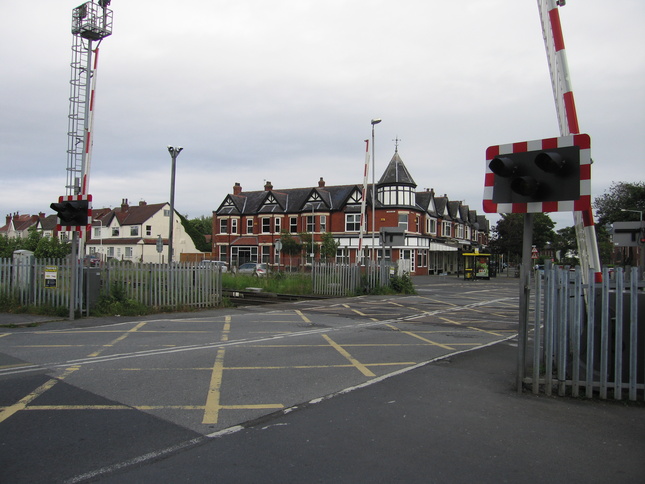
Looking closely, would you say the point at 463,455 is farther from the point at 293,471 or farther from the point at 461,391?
the point at 461,391

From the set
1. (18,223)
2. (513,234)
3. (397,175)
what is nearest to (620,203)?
(513,234)

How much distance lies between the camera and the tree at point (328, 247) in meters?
47.3

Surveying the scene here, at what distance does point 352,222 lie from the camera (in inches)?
2051

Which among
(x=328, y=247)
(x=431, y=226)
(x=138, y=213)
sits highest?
(x=138, y=213)

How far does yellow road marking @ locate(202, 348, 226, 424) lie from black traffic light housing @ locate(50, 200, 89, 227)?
6.49 meters

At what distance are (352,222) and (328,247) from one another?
6043mm

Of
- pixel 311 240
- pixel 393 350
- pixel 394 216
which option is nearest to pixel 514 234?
pixel 394 216

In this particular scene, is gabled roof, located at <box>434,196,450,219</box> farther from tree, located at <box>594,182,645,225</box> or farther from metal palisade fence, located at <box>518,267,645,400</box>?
metal palisade fence, located at <box>518,267,645,400</box>

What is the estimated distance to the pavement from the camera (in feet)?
12.7

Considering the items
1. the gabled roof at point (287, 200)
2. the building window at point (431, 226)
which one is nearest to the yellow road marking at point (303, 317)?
the gabled roof at point (287, 200)

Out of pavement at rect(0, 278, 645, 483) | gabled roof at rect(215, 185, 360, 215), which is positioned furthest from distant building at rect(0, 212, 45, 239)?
pavement at rect(0, 278, 645, 483)

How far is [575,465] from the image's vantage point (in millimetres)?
4102

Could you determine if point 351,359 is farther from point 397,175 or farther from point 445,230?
point 445,230

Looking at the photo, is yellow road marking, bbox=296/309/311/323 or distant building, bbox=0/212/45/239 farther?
distant building, bbox=0/212/45/239
